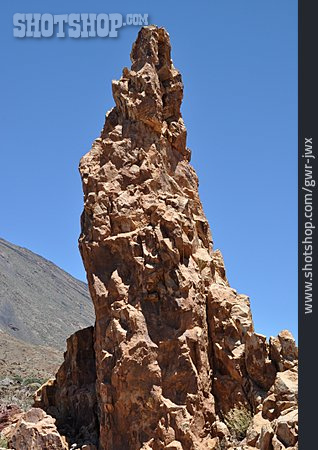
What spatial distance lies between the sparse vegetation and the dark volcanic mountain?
66.4 metres

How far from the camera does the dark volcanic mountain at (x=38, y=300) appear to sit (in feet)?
301

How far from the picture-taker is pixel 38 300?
108 m

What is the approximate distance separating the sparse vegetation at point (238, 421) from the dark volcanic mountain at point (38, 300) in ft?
218

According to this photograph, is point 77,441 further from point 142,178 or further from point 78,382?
point 142,178

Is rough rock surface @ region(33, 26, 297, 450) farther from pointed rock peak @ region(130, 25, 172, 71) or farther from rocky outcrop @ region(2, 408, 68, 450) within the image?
rocky outcrop @ region(2, 408, 68, 450)

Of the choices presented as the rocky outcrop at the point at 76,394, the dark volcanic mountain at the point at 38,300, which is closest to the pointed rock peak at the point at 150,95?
the rocky outcrop at the point at 76,394

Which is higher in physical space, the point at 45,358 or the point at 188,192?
the point at 188,192

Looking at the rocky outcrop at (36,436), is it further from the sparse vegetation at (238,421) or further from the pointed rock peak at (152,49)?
the pointed rock peak at (152,49)

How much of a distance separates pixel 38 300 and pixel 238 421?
8977 cm

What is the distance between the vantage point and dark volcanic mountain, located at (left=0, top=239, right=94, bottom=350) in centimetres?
9175

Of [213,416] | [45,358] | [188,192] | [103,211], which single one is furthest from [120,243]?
[45,358]

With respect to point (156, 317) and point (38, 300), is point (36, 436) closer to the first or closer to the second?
point (156, 317)
